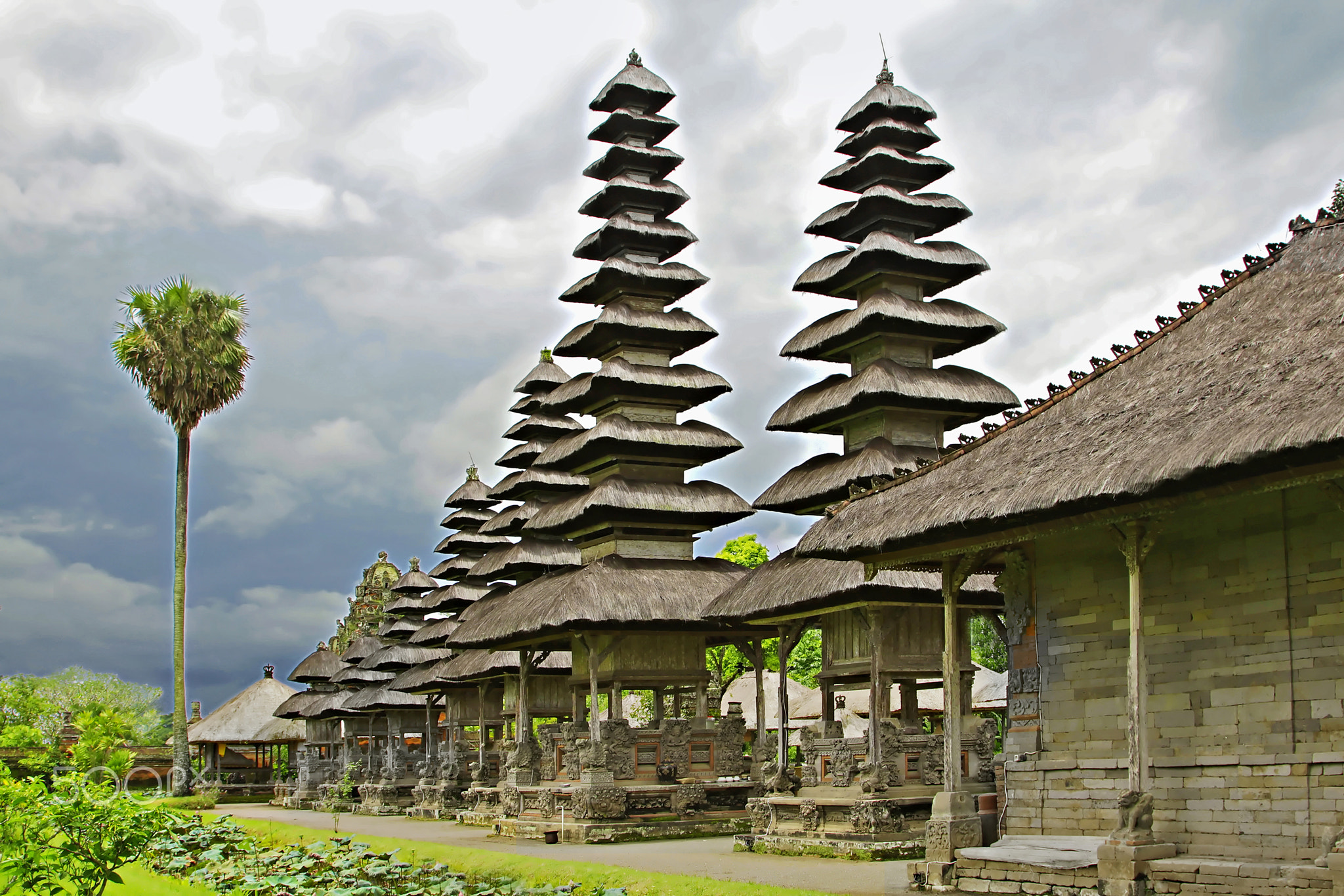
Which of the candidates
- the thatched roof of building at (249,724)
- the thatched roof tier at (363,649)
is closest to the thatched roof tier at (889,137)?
the thatched roof tier at (363,649)

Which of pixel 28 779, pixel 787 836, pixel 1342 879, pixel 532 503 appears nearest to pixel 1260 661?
pixel 1342 879

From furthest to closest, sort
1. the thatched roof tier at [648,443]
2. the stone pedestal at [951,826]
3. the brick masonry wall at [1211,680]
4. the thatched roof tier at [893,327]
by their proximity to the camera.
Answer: the thatched roof tier at [648,443], the thatched roof tier at [893,327], the stone pedestal at [951,826], the brick masonry wall at [1211,680]

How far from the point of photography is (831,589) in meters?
19.4

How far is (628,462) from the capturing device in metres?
27.6

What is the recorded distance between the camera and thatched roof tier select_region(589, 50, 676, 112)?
30219 millimetres

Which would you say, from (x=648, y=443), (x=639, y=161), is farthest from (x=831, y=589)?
(x=639, y=161)

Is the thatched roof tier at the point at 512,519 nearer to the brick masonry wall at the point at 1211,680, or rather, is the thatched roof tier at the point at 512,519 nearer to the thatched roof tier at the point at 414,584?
the thatched roof tier at the point at 414,584

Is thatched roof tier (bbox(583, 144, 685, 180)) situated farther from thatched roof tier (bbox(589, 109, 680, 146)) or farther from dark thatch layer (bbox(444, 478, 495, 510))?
dark thatch layer (bbox(444, 478, 495, 510))

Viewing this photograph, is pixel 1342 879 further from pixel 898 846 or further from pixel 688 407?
pixel 688 407

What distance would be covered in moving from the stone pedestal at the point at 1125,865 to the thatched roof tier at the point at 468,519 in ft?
101

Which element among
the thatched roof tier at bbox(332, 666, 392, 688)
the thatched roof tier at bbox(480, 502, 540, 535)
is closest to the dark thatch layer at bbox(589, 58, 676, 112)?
the thatched roof tier at bbox(480, 502, 540, 535)

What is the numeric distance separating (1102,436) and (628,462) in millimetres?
15785

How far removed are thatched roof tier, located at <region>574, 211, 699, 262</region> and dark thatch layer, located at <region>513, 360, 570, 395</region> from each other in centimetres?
679

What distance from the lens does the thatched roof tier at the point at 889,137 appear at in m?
24.5
